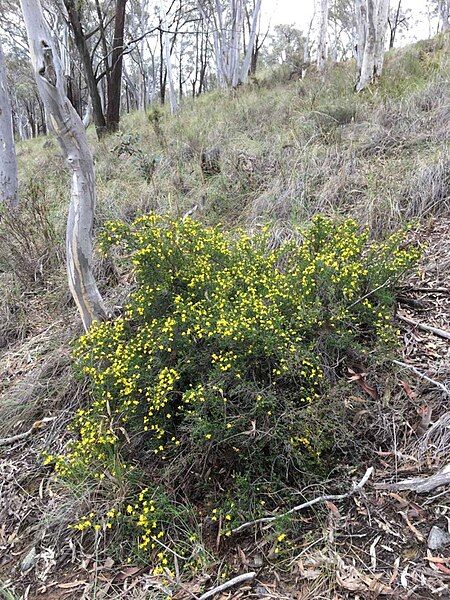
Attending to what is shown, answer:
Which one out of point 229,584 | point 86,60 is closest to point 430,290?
point 229,584

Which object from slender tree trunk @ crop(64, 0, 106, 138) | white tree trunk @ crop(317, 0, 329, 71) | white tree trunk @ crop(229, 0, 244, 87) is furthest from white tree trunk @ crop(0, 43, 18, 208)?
white tree trunk @ crop(229, 0, 244, 87)

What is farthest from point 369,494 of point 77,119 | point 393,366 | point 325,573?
point 77,119

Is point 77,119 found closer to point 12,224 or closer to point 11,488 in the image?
point 12,224

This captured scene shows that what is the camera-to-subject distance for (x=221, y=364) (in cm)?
248

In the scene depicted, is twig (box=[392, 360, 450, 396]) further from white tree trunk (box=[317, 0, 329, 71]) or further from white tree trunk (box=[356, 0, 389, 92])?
white tree trunk (box=[317, 0, 329, 71])

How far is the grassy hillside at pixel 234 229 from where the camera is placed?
7.39ft

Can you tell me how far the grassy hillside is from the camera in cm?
225

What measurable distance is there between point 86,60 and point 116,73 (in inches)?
30.6

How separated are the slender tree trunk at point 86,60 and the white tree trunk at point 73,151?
643cm

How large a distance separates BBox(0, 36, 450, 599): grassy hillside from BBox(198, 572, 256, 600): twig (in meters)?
0.05

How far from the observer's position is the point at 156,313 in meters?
3.00

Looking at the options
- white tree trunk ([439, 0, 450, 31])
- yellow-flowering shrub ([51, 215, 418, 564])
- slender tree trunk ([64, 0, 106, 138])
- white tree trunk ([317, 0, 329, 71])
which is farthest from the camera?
white tree trunk ([439, 0, 450, 31])

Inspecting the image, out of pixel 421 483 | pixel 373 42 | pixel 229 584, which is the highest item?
pixel 373 42

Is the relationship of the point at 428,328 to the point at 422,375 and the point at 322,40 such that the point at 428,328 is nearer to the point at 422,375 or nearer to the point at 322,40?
the point at 422,375
